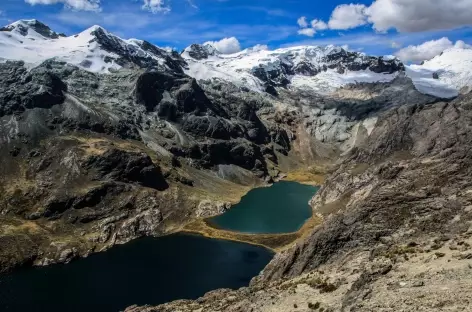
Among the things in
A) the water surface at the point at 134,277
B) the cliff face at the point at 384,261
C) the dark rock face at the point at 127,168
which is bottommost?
the water surface at the point at 134,277

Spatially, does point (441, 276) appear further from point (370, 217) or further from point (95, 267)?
point (95, 267)

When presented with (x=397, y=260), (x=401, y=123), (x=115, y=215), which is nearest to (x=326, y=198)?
(x=401, y=123)

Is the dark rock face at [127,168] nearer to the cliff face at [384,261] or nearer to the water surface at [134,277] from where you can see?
the water surface at [134,277]

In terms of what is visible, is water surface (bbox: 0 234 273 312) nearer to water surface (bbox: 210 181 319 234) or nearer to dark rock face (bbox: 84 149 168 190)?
water surface (bbox: 210 181 319 234)

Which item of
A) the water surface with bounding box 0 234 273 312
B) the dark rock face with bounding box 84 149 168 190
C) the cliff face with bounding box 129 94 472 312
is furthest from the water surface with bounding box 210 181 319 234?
the cliff face with bounding box 129 94 472 312

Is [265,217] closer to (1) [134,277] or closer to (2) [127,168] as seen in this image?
(2) [127,168]

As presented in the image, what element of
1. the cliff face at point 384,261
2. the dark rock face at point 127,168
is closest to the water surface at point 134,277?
the cliff face at point 384,261
